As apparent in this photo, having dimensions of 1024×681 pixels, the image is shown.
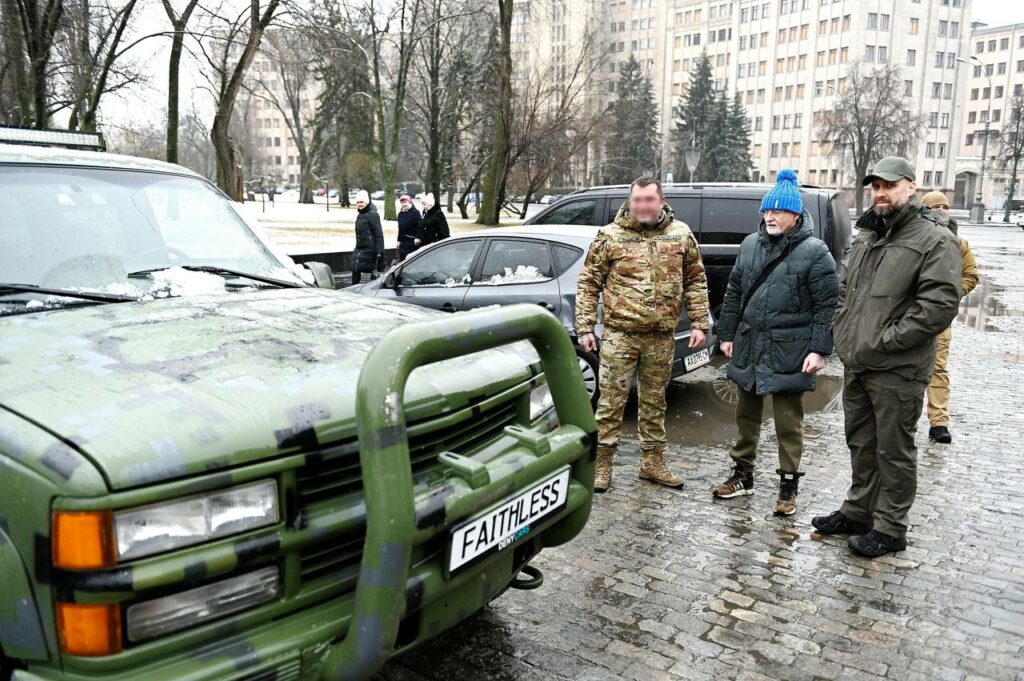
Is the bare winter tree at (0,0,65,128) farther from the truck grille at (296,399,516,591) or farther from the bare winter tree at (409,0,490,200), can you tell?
the bare winter tree at (409,0,490,200)

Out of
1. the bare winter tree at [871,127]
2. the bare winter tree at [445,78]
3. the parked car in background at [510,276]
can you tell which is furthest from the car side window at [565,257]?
the bare winter tree at [871,127]

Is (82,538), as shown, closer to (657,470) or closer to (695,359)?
(657,470)

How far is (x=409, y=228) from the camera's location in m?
14.1

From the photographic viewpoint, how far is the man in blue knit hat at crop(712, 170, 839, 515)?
459 centimetres

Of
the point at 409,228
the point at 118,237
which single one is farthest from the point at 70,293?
the point at 409,228

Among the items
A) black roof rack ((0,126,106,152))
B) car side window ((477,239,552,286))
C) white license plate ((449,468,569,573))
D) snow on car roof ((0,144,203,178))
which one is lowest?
white license plate ((449,468,569,573))

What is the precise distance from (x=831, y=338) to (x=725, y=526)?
1.30m

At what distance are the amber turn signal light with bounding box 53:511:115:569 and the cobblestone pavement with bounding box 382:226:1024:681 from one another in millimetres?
1617

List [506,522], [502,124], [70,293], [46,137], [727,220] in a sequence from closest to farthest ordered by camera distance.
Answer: [506,522] → [70,293] → [46,137] → [727,220] → [502,124]

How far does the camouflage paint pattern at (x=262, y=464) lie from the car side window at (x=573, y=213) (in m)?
7.99

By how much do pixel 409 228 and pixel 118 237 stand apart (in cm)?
1089


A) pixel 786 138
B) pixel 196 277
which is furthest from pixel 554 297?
pixel 786 138

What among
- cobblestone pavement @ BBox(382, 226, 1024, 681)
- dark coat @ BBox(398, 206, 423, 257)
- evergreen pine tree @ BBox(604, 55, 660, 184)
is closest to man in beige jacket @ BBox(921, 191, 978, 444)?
cobblestone pavement @ BBox(382, 226, 1024, 681)

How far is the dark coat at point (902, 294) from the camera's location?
Result: 3.84 m
